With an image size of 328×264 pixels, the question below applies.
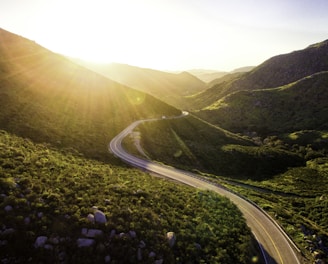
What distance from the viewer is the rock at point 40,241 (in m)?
16.9

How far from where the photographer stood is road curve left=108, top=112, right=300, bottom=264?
86.7 ft

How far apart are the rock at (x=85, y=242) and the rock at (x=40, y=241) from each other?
2098 millimetres

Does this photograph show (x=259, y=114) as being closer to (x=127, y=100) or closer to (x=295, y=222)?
(x=127, y=100)

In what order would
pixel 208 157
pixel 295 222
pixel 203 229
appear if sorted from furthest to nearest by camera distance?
pixel 208 157, pixel 295 222, pixel 203 229

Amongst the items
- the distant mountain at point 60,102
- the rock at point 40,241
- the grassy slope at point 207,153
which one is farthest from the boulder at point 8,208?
the grassy slope at point 207,153

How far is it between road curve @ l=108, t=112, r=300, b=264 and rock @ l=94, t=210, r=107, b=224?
16051 millimetres

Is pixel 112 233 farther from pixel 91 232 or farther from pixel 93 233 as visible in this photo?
pixel 91 232

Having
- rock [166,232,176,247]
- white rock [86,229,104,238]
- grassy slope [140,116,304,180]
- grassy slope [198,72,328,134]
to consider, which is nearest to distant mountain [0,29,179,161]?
grassy slope [140,116,304,180]

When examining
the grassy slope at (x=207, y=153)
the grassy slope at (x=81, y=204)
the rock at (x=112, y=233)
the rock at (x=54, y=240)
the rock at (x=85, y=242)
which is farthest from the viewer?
the grassy slope at (x=207, y=153)

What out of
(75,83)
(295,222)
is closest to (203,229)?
(295,222)

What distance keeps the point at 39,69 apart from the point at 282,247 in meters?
83.6

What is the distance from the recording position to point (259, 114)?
149750 mm

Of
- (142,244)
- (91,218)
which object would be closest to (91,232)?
(91,218)

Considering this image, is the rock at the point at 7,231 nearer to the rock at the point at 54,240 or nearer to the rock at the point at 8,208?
the rock at the point at 8,208
